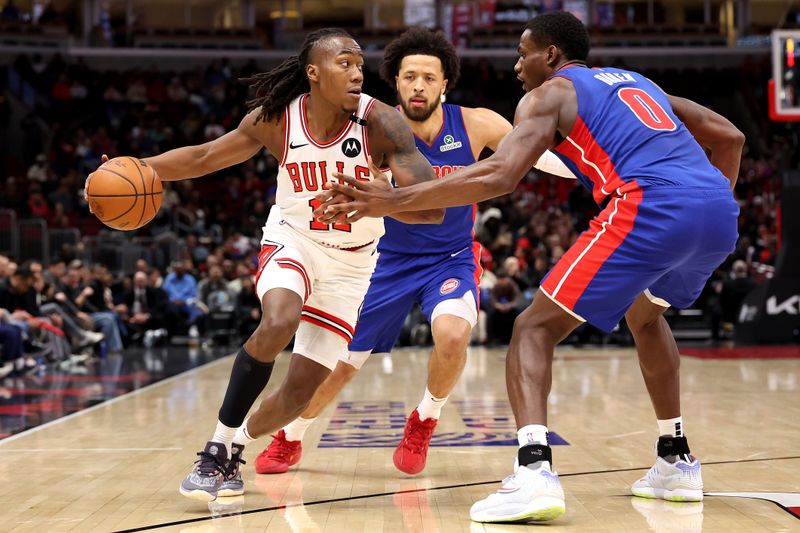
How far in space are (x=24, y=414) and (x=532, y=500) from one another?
4.91m

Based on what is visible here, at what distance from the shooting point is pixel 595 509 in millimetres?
3893

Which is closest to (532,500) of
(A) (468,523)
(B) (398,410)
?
(A) (468,523)

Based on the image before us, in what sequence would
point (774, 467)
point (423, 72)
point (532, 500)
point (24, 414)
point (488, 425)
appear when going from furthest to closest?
point (24, 414) → point (488, 425) → point (423, 72) → point (774, 467) → point (532, 500)

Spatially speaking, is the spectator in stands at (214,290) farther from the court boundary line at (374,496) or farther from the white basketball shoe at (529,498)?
the white basketball shoe at (529,498)

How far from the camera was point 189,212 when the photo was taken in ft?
64.8

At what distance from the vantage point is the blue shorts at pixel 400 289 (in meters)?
5.09

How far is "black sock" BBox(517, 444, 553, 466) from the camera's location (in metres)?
3.57

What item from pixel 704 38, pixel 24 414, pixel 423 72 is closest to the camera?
pixel 423 72

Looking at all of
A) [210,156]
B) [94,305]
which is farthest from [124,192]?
[94,305]

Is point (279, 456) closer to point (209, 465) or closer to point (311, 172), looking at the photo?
point (209, 465)

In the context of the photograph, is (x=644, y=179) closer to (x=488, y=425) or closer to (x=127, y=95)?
(x=488, y=425)

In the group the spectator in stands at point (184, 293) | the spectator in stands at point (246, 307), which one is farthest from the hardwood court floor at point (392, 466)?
the spectator in stands at point (184, 293)

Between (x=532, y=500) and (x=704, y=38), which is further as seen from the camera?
(x=704, y=38)

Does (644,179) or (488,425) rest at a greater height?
(644,179)
